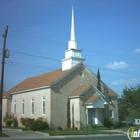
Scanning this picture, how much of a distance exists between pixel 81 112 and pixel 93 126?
8.10 ft

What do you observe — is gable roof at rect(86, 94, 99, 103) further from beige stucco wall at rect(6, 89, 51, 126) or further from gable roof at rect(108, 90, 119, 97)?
gable roof at rect(108, 90, 119, 97)

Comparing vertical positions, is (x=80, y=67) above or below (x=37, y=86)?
above

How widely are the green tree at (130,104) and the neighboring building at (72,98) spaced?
12138 millimetres

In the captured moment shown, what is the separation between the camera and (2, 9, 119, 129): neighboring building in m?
34.4

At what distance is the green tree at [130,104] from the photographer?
173 ft

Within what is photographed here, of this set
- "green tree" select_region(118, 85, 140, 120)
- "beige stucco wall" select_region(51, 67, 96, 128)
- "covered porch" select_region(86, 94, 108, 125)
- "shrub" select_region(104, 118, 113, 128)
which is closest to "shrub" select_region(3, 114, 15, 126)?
"beige stucco wall" select_region(51, 67, 96, 128)

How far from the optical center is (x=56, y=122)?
112ft

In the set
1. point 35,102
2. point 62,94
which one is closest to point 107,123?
point 62,94

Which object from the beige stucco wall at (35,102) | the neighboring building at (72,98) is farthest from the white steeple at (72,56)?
the beige stucco wall at (35,102)

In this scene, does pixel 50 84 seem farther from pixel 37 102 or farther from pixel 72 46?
pixel 72 46

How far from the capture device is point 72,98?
117ft

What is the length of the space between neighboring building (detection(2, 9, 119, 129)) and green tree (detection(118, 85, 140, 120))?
12138 mm

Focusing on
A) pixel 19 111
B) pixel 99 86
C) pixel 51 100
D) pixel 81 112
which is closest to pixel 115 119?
pixel 99 86

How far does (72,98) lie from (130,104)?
74.9 feet
